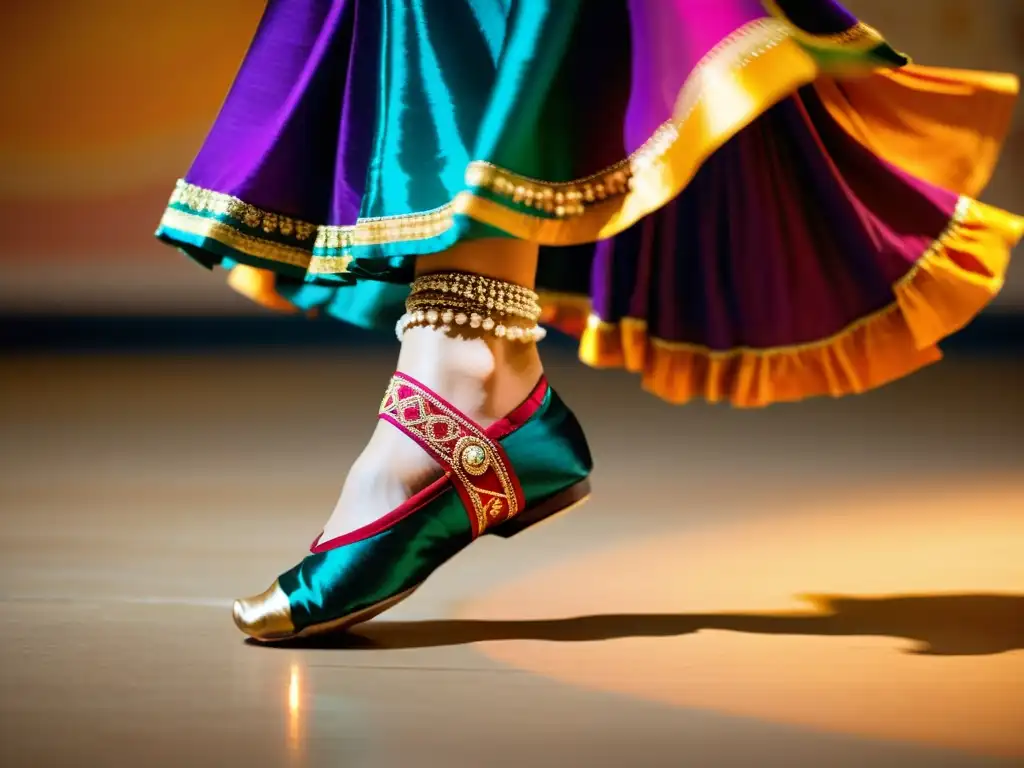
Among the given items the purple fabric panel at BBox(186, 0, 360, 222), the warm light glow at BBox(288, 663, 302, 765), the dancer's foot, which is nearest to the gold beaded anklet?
the dancer's foot

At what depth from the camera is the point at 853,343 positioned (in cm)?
113

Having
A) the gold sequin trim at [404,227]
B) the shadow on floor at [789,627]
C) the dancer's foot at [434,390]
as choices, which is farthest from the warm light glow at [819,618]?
the gold sequin trim at [404,227]

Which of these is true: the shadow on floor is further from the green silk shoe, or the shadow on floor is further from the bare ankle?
the bare ankle

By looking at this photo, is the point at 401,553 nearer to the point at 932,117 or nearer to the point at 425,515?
the point at 425,515

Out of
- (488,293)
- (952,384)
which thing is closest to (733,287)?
(488,293)

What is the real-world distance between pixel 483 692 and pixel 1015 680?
0.97ft

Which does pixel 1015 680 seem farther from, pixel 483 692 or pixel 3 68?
pixel 3 68

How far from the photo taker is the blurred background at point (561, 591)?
2.55 feet

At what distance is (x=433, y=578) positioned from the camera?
1129mm

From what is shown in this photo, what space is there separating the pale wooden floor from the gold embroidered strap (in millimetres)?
84

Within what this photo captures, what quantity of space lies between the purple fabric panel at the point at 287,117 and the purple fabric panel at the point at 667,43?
209 mm

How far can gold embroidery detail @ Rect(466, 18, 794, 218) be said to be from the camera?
0.89 meters

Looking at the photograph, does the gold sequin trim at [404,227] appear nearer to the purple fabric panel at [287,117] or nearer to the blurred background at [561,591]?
the purple fabric panel at [287,117]

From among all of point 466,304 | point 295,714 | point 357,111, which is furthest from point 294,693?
point 357,111
